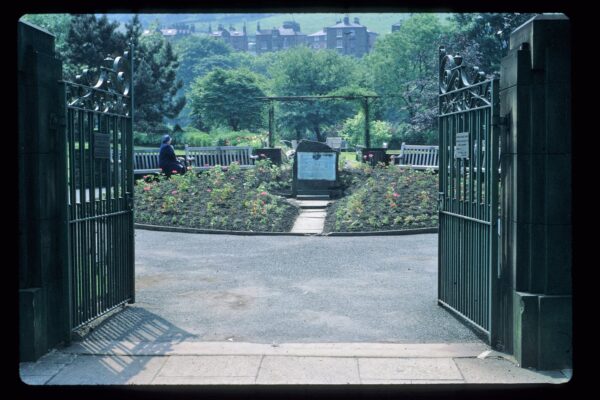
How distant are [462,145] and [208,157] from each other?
2157 cm

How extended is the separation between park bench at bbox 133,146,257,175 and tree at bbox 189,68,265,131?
41.5m

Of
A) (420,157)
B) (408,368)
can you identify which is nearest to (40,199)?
(408,368)

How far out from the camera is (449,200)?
8750 mm

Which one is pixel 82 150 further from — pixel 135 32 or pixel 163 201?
pixel 135 32

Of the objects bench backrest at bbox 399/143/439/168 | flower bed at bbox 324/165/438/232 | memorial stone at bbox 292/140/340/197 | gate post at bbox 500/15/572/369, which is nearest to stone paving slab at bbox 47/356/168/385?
gate post at bbox 500/15/572/369

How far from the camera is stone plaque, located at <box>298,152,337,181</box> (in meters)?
22.9

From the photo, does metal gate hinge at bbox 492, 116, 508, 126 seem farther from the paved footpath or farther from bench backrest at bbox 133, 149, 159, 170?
bench backrest at bbox 133, 149, 159, 170

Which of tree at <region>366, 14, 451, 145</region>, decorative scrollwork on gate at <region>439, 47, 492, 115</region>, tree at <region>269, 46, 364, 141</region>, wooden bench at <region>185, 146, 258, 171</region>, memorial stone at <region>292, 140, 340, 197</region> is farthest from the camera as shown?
tree at <region>269, 46, 364, 141</region>

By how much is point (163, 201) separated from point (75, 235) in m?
11.3

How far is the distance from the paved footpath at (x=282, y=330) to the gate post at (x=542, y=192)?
1.05 feet

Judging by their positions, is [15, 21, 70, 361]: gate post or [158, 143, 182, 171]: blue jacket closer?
[15, 21, 70, 361]: gate post

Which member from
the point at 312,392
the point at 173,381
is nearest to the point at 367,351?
the point at 312,392

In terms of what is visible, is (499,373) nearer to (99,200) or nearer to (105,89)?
(99,200)

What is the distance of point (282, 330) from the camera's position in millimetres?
7883
